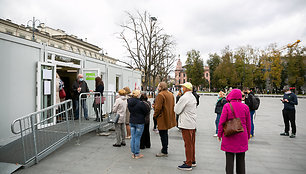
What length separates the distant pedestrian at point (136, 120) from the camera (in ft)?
15.7

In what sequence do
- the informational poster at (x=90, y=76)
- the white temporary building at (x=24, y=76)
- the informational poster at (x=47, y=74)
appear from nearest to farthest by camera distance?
1. the white temporary building at (x=24, y=76)
2. the informational poster at (x=47, y=74)
3. the informational poster at (x=90, y=76)

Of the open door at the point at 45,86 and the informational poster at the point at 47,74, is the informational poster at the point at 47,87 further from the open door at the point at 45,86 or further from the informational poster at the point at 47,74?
the informational poster at the point at 47,74

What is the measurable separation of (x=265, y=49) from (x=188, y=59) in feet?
80.1

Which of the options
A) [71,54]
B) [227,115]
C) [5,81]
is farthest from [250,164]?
[71,54]

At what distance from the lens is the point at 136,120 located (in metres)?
4.76

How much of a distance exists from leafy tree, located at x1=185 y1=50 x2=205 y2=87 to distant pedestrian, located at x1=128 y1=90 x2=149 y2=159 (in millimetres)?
61722

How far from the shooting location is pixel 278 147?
595cm

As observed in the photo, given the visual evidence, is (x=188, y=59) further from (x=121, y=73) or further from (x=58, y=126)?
(x=58, y=126)

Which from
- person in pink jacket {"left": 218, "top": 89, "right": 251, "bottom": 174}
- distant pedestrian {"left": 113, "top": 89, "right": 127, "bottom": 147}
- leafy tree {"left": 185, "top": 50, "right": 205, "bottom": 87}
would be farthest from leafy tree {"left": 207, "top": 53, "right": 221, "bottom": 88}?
person in pink jacket {"left": 218, "top": 89, "right": 251, "bottom": 174}

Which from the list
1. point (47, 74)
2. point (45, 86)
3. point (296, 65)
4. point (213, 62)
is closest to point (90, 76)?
point (47, 74)

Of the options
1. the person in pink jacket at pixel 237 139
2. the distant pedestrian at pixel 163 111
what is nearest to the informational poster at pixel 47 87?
the distant pedestrian at pixel 163 111

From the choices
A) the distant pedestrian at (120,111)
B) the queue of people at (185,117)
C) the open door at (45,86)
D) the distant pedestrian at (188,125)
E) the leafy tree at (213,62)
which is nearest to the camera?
the queue of people at (185,117)

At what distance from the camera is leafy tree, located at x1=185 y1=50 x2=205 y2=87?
66.0 metres

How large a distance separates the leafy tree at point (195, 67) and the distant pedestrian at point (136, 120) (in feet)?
202
